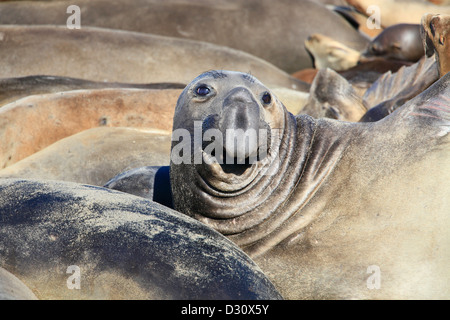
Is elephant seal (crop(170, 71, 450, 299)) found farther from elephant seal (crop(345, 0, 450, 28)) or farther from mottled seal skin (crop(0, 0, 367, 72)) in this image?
elephant seal (crop(345, 0, 450, 28))

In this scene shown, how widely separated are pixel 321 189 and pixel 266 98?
458mm

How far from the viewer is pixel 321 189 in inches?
119

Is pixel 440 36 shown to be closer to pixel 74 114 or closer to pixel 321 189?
pixel 321 189

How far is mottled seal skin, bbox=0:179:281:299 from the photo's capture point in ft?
7.66

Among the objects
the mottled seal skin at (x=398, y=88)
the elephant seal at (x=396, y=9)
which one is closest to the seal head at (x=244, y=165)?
the mottled seal skin at (x=398, y=88)

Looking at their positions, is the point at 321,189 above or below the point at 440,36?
below

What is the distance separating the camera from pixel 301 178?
307 centimetres

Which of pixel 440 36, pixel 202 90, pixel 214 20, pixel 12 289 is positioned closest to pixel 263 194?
pixel 202 90

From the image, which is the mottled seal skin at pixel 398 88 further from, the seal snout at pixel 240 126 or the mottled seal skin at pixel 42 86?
the seal snout at pixel 240 126

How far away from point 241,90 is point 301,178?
1.52 ft

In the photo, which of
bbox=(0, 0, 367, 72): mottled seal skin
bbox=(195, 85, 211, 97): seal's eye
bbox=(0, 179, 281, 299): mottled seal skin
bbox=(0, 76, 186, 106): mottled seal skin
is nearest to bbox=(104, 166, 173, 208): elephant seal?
bbox=(195, 85, 211, 97): seal's eye

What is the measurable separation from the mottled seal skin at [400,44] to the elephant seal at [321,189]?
4092mm
